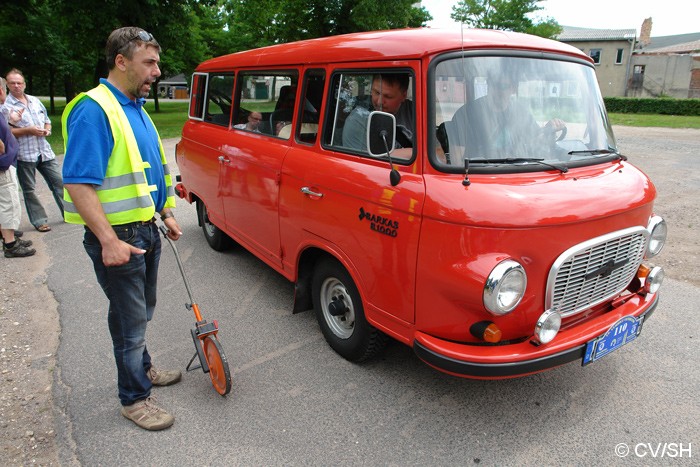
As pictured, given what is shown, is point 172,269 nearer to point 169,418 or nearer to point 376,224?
point 169,418

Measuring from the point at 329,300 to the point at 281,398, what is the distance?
33.9 inches

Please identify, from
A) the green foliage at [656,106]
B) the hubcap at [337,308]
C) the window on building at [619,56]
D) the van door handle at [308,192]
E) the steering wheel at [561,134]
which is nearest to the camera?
the steering wheel at [561,134]

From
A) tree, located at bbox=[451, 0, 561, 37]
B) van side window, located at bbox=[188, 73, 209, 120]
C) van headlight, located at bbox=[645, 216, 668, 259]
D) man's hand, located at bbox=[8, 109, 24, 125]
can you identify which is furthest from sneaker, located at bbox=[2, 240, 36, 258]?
tree, located at bbox=[451, 0, 561, 37]

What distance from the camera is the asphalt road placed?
2.73 m

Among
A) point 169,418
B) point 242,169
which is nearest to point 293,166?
point 242,169

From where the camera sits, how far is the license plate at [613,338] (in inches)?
110

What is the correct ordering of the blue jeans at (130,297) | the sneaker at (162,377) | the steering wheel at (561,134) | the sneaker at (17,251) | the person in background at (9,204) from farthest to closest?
1. the sneaker at (17,251)
2. the person in background at (9,204)
3. the sneaker at (162,377)
4. the steering wheel at (561,134)
5. the blue jeans at (130,297)

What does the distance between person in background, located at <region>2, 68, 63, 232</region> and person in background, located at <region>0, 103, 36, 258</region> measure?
0.46 meters

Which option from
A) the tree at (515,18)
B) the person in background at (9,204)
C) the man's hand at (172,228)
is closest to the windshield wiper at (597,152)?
the man's hand at (172,228)

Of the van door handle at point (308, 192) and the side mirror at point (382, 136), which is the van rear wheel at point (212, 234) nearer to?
the van door handle at point (308, 192)

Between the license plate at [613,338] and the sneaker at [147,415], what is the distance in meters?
2.50

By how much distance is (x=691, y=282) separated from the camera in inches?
199

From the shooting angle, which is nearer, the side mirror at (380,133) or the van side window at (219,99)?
the side mirror at (380,133)

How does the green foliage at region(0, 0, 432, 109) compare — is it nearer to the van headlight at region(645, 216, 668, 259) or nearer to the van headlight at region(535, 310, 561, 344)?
the van headlight at region(645, 216, 668, 259)
